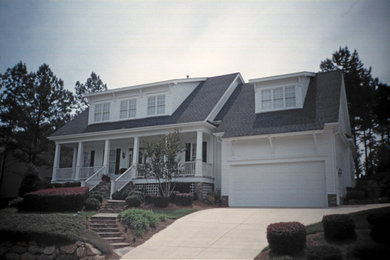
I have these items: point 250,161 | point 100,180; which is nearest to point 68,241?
point 250,161

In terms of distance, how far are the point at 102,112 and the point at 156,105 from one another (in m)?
5.39

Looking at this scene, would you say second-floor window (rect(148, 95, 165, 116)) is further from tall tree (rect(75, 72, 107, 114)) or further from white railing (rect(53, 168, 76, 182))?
tall tree (rect(75, 72, 107, 114))

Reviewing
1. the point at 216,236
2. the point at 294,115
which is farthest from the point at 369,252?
the point at 294,115

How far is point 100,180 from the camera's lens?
81.9ft

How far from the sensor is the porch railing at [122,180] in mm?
22772

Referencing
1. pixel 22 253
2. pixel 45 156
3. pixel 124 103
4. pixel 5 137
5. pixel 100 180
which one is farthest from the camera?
pixel 45 156

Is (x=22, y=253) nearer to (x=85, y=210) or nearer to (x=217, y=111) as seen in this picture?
(x=85, y=210)

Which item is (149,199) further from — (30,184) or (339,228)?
(339,228)

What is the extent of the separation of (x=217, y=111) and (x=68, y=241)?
16.0 meters

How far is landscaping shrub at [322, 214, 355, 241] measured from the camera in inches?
386

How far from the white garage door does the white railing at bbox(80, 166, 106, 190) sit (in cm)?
1000

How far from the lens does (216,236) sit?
41.5 ft

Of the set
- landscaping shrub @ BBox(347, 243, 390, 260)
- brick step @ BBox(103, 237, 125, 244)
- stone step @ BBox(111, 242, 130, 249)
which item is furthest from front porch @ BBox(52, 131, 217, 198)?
landscaping shrub @ BBox(347, 243, 390, 260)

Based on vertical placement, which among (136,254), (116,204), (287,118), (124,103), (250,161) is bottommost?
(136,254)
